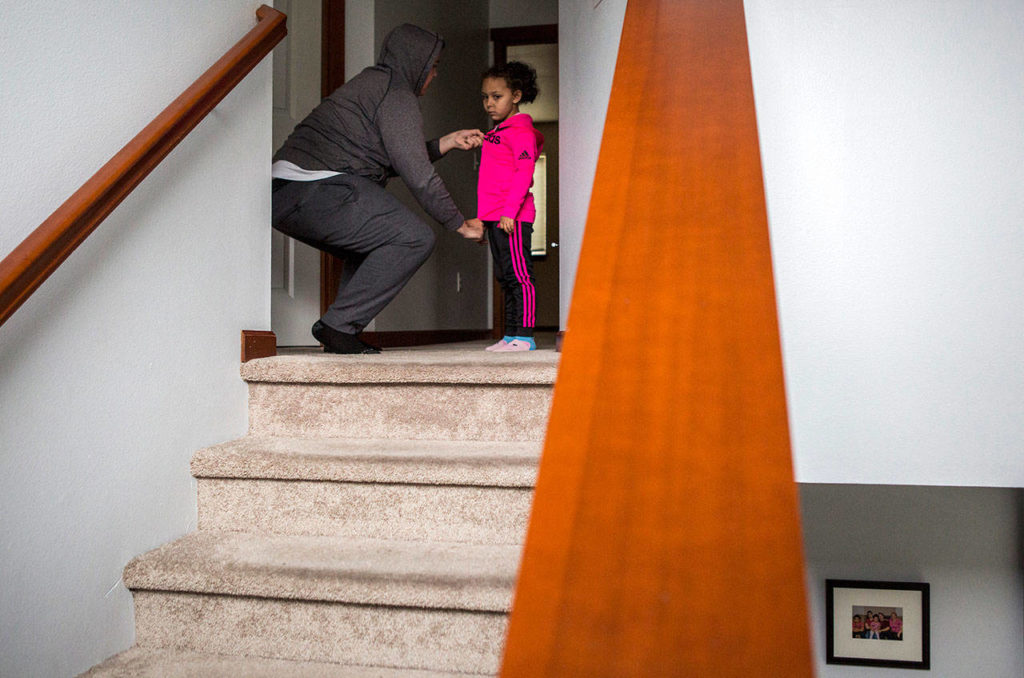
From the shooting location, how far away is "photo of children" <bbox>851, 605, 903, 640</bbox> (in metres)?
2.01

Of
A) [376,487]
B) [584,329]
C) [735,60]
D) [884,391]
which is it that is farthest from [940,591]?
[584,329]

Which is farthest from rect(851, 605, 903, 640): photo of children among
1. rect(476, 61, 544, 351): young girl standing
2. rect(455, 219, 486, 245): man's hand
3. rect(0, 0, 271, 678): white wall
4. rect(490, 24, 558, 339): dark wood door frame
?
rect(490, 24, 558, 339): dark wood door frame

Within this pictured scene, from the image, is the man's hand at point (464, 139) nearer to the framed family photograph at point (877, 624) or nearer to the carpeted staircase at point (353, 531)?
the carpeted staircase at point (353, 531)

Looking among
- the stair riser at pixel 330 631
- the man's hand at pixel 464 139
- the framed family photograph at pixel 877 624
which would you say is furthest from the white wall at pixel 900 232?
the man's hand at pixel 464 139

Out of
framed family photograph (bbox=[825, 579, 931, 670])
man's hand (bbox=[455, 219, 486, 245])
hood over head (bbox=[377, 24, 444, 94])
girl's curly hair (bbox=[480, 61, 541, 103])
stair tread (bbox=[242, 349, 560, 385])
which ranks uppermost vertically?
girl's curly hair (bbox=[480, 61, 541, 103])

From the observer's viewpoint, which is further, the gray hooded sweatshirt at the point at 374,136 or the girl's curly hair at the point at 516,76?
the girl's curly hair at the point at 516,76

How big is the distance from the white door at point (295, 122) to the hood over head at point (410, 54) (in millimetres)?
711

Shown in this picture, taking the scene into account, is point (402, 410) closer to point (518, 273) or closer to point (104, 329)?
point (104, 329)

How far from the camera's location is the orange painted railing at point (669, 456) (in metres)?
0.27

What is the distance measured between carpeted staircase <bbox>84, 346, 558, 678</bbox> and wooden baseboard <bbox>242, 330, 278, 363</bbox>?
A: 1.7 inches

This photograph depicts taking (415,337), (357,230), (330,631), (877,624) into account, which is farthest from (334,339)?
(877,624)

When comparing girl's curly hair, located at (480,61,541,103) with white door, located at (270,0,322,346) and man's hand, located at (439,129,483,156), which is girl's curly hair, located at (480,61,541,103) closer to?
man's hand, located at (439,129,483,156)

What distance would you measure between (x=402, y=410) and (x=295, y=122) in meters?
1.77

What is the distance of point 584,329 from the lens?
1.22 ft
